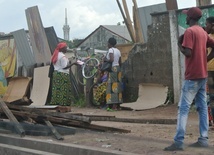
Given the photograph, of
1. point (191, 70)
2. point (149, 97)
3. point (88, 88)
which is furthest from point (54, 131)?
point (88, 88)

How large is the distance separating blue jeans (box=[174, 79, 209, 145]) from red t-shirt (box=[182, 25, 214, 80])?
10 cm

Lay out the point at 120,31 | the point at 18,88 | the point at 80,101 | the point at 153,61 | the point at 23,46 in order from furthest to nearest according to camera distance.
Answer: the point at 120,31, the point at 23,46, the point at 18,88, the point at 80,101, the point at 153,61

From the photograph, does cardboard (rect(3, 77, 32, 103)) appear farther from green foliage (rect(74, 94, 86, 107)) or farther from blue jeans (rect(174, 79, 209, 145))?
blue jeans (rect(174, 79, 209, 145))

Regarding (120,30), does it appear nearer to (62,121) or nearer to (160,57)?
(160,57)

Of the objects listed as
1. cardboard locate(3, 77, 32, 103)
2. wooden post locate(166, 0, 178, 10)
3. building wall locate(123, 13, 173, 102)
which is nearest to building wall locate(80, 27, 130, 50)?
cardboard locate(3, 77, 32, 103)

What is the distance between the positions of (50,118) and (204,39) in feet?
9.20

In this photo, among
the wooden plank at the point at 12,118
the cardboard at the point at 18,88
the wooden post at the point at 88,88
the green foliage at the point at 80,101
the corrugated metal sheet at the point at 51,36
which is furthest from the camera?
the corrugated metal sheet at the point at 51,36

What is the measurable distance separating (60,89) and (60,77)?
305 mm

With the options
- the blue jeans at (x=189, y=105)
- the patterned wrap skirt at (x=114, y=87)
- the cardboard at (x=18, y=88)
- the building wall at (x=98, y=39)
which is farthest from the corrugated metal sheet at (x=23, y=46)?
the building wall at (x=98, y=39)

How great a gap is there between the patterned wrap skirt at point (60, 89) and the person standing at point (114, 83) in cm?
150

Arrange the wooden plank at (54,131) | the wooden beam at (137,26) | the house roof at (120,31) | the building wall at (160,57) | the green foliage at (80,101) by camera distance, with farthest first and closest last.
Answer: the house roof at (120,31) → the wooden beam at (137,26) → the green foliage at (80,101) → the building wall at (160,57) → the wooden plank at (54,131)

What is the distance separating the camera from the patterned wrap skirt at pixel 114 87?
10.9 m

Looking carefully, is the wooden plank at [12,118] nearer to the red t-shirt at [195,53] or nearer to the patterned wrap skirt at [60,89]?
the red t-shirt at [195,53]

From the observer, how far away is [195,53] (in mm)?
4809
